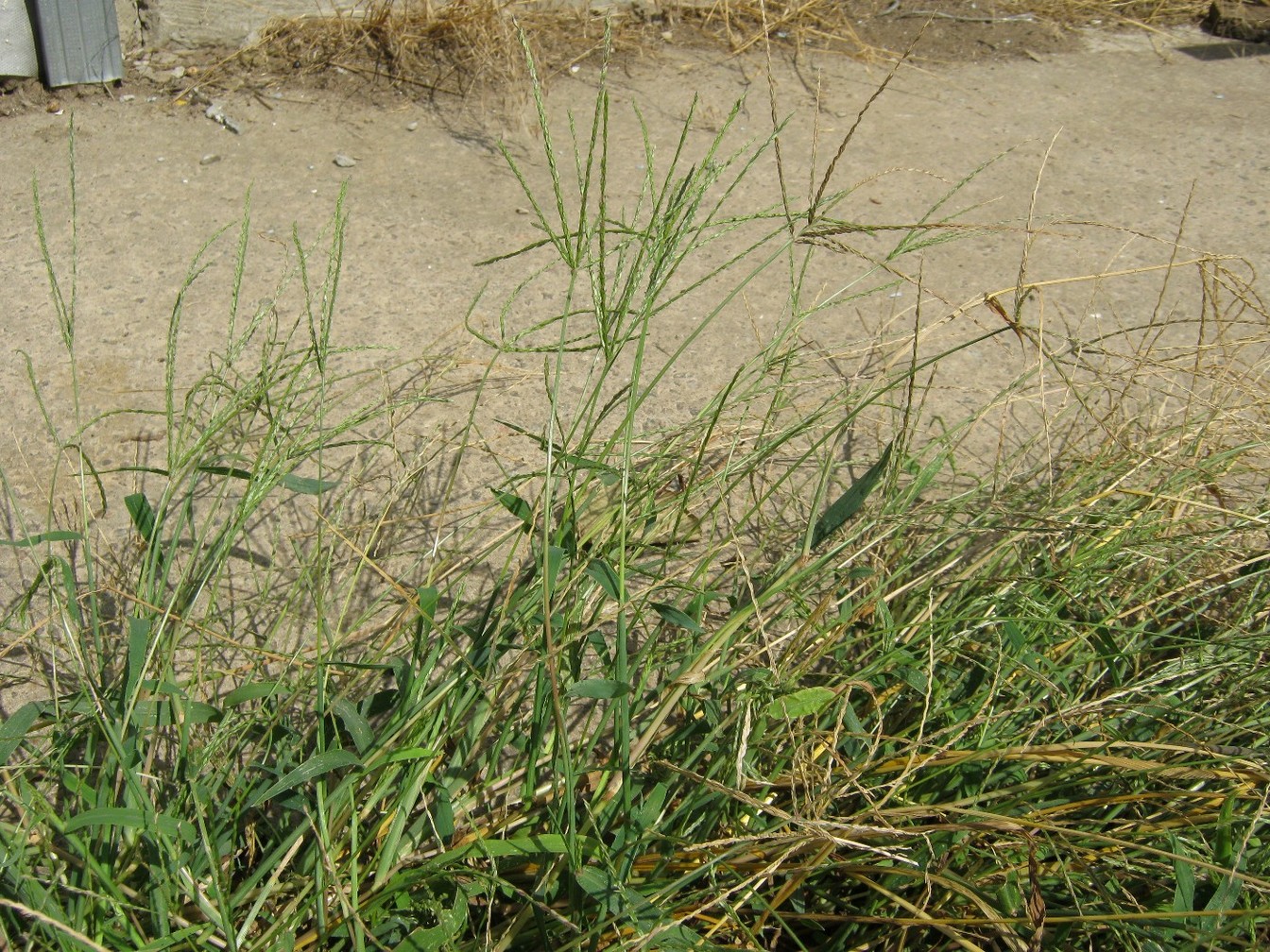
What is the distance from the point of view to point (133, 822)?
1.34 meters

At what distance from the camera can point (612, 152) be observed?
11.6 feet

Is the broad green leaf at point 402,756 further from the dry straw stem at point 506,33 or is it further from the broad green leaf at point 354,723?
the dry straw stem at point 506,33

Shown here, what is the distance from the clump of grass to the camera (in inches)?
56.2

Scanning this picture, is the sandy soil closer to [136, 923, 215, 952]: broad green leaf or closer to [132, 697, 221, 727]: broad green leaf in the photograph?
[132, 697, 221, 727]: broad green leaf

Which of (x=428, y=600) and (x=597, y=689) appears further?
(x=428, y=600)

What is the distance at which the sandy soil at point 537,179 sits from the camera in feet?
8.82

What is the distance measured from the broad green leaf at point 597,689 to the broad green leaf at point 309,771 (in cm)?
27

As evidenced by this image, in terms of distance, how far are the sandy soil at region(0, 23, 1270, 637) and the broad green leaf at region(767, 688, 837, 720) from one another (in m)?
0.95

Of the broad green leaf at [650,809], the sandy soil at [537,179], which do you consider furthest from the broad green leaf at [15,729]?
the sandy soil at [537,179]

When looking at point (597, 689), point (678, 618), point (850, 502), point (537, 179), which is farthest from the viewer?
point (537, 179)

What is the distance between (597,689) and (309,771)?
0.35 meters

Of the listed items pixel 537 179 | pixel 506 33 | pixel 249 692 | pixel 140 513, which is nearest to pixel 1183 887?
pixel 249 692

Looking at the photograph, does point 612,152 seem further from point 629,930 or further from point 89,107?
point 629,930

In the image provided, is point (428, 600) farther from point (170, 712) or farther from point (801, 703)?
point (801, 703)
